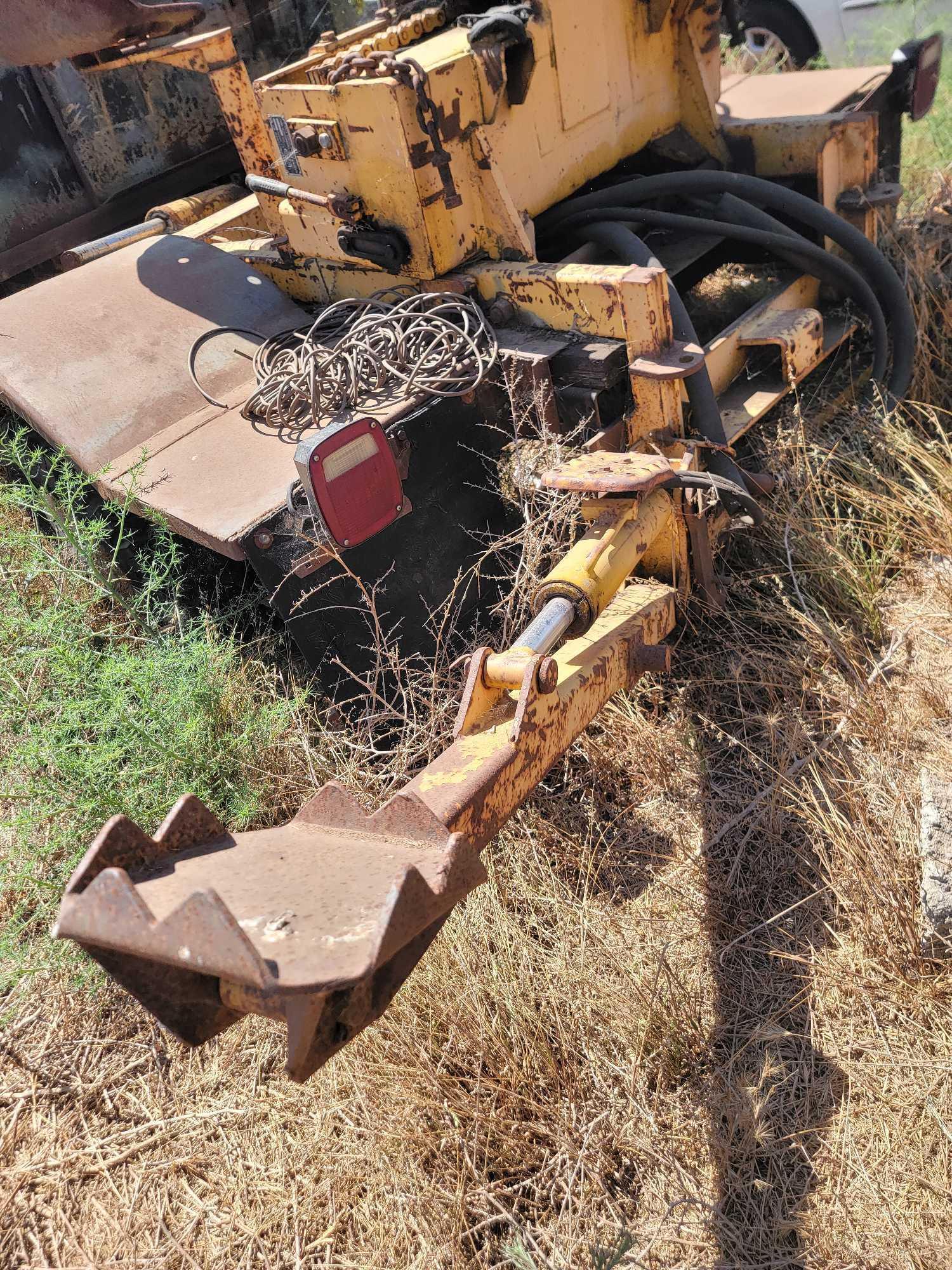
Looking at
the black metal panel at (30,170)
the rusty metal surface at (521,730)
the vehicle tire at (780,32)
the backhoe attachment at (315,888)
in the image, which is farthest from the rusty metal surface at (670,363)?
the vehicle tire at (780,32)

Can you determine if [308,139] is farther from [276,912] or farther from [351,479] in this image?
[276,912]

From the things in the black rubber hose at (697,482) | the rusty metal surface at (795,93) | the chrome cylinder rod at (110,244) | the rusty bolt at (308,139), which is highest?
the rusty bolt at (308,139)

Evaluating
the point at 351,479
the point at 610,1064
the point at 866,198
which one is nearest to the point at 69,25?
the point at 351,479

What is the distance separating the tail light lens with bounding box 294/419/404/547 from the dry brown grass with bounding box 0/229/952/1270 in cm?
44

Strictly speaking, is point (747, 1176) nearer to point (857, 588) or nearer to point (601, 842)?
point (601, 842)

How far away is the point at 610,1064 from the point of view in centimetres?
225

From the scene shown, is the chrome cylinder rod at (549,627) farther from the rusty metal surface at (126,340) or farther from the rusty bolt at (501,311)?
the rusty metal surface at (126,340)

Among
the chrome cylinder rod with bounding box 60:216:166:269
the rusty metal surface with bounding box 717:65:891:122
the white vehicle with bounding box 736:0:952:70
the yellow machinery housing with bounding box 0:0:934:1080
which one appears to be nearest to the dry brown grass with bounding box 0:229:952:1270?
the yellow machinery housing with bounding box 0:0:934:1080

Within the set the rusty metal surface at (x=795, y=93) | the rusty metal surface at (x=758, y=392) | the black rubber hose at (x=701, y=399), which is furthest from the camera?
the rusty metal surface at (x=795, y=93)

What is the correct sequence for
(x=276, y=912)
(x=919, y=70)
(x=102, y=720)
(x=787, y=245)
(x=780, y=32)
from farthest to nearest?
(x=780, y=32) → (x=919, y=70) → (x=787, y=245) → (x=102, y=720) → (x=276, y=912)

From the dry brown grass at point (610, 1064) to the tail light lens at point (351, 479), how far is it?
1.44ft

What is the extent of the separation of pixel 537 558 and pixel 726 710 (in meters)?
0.75

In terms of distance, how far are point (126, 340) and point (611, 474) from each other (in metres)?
1.85

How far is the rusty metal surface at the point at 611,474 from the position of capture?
2352mm
